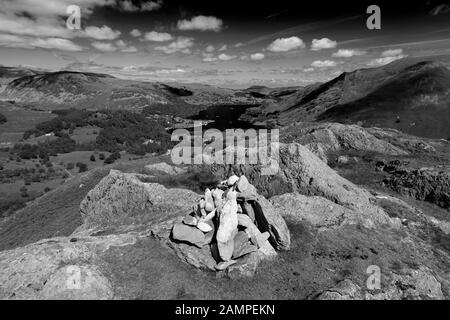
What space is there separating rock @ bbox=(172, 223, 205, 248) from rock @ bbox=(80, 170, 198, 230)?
524 centimetres

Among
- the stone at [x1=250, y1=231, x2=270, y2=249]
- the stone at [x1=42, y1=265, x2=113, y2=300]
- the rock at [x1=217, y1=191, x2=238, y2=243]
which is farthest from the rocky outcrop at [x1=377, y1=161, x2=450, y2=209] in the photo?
the stone at [x1=42, y1=265, x2=113, y2=300]

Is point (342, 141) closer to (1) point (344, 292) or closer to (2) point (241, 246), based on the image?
(2) point (241, 246)

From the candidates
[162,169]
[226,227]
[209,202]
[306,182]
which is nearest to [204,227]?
[226,227]

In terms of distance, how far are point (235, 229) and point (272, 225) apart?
2949 mm

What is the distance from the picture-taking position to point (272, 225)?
22.4 m

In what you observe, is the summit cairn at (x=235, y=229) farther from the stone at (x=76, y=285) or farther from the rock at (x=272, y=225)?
the stone at (x=76, y=285)

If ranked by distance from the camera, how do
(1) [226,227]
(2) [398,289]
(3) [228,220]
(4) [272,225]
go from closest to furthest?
(2) [398,289] → (1) [226,227] → (3) [228,220] → (4) [272,225]

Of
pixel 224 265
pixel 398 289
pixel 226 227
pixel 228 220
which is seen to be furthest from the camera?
pixel 228 220

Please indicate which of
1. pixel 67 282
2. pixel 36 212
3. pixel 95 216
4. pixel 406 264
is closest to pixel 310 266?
pixel 406 264

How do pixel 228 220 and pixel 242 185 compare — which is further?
pixel 242 185

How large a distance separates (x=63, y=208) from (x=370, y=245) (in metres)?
38.6

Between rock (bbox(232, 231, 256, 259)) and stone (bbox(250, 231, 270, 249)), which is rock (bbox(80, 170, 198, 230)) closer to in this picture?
rock (bbox(232, 231, 256, 259))

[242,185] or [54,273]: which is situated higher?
[242,185]

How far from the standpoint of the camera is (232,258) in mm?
20484
